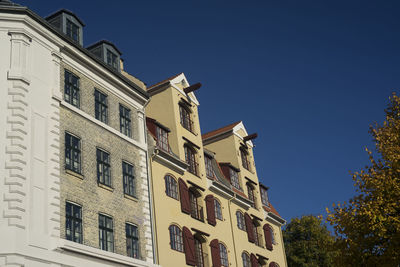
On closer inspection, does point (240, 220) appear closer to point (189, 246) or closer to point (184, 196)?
point (184, 196)

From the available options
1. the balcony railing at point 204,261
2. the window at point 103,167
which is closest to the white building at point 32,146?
the window at point 103,167

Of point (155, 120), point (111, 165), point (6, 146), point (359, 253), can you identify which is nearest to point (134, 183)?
point (111, 165)

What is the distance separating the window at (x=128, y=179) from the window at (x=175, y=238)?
13.3 feet

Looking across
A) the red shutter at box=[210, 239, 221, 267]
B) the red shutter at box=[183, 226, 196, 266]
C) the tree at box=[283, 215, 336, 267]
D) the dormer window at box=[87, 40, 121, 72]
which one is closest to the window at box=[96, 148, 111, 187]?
the dormer window at box=[87, 40, 121, 72]

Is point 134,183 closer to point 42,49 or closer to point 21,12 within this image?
point 42,49

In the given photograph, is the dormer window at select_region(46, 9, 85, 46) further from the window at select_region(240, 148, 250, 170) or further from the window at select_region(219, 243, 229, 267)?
the window at select_region(240, 148, 250, 170)

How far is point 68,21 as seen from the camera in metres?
→ 24.8

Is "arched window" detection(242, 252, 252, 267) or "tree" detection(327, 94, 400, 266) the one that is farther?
"arched window" detection(242, 252, 252, 267)

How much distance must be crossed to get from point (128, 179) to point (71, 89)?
5301 mm

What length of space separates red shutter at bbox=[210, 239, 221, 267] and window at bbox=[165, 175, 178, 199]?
4650mm

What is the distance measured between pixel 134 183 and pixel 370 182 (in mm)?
11414

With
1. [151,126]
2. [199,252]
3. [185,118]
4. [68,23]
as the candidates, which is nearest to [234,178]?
[185,118]

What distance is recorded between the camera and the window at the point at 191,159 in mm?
32844

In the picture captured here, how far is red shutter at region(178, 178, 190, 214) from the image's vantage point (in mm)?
29812
